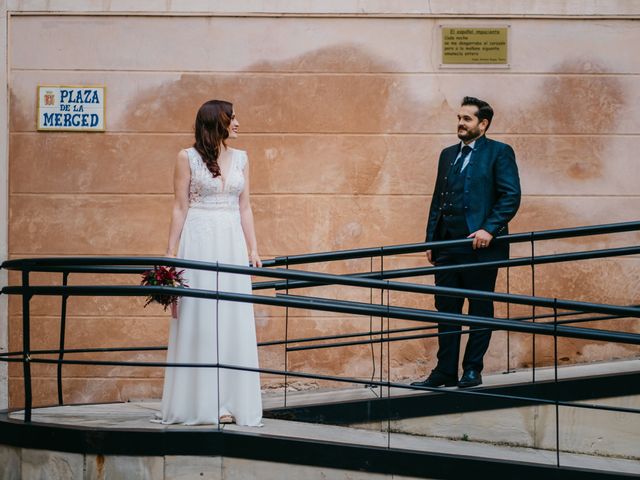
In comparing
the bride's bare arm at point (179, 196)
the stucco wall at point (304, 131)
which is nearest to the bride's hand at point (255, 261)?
the bride's bare arm at point (179, 196)

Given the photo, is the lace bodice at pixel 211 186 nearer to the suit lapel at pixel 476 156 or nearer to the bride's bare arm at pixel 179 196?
the bride's bare arm at pixel 179 196

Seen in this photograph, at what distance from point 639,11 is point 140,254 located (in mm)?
4603

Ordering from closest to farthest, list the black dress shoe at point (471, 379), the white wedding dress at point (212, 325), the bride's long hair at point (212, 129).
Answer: the white wedding dress at point (212, 325) → the bride's long hair at point (212, 129) → the black dress shoe at point (471, 379)

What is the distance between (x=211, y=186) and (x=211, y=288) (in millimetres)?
559

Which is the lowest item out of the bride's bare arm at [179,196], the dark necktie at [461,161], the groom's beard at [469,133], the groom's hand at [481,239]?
the groom's hand at [481,239]

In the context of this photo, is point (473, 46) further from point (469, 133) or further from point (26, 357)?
point (26, 357)

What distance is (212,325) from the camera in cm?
491

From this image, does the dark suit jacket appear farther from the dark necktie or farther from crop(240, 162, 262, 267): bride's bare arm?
crop(240, 162, 262, 267): bride's bare arm

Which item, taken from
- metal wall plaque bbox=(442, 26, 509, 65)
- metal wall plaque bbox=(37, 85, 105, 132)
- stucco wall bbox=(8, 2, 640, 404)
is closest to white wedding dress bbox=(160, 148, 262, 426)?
stucco wall bbox=(8, 2, 640, 404)

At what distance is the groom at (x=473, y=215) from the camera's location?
5.61 meters

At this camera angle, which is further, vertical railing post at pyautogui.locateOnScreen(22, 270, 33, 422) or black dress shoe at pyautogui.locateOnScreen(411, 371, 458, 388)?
black dress shoe at pyautogui.locateOnScreen(411, 371, 458, 388)

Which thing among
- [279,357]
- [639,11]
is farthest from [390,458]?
[639,11]

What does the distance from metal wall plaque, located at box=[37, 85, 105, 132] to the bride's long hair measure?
2.92 m

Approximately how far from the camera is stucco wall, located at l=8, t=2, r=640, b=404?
25.1ft
